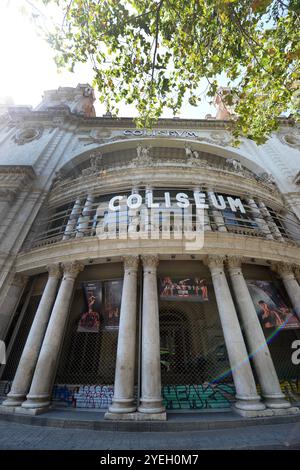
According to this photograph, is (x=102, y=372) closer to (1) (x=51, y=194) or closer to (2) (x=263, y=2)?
(1) (x=51, y=194)

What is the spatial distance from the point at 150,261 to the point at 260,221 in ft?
24.8

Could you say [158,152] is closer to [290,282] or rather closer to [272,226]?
[272,226]

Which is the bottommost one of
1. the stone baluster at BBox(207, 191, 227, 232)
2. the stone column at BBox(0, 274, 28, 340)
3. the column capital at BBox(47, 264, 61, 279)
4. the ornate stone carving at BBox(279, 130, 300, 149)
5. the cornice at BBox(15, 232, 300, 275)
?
the stone column at BBox(0, 274, 28, 340)

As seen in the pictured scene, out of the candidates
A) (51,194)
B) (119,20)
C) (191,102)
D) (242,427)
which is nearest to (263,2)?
(191,102)

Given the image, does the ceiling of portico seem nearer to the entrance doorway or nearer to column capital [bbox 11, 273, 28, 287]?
column capital [bbox 11, 273, 28, 287]

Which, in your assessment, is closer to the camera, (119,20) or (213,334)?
(119,20)

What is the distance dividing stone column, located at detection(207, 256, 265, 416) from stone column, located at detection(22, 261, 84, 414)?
6.68 m

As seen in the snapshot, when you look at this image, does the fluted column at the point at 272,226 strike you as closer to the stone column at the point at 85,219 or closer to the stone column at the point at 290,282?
the stone column at the point at 290,282

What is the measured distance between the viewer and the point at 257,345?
7.98m

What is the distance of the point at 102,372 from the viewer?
9.66 m

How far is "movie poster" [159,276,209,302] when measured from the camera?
30.6ft

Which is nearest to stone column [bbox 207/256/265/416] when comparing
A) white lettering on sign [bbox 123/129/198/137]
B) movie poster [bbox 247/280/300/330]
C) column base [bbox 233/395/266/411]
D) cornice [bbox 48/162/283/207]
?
column base [bbox 233/395/266/411]

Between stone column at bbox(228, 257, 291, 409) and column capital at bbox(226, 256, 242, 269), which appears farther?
column capital at bbox(226, 256, 242, 269)
